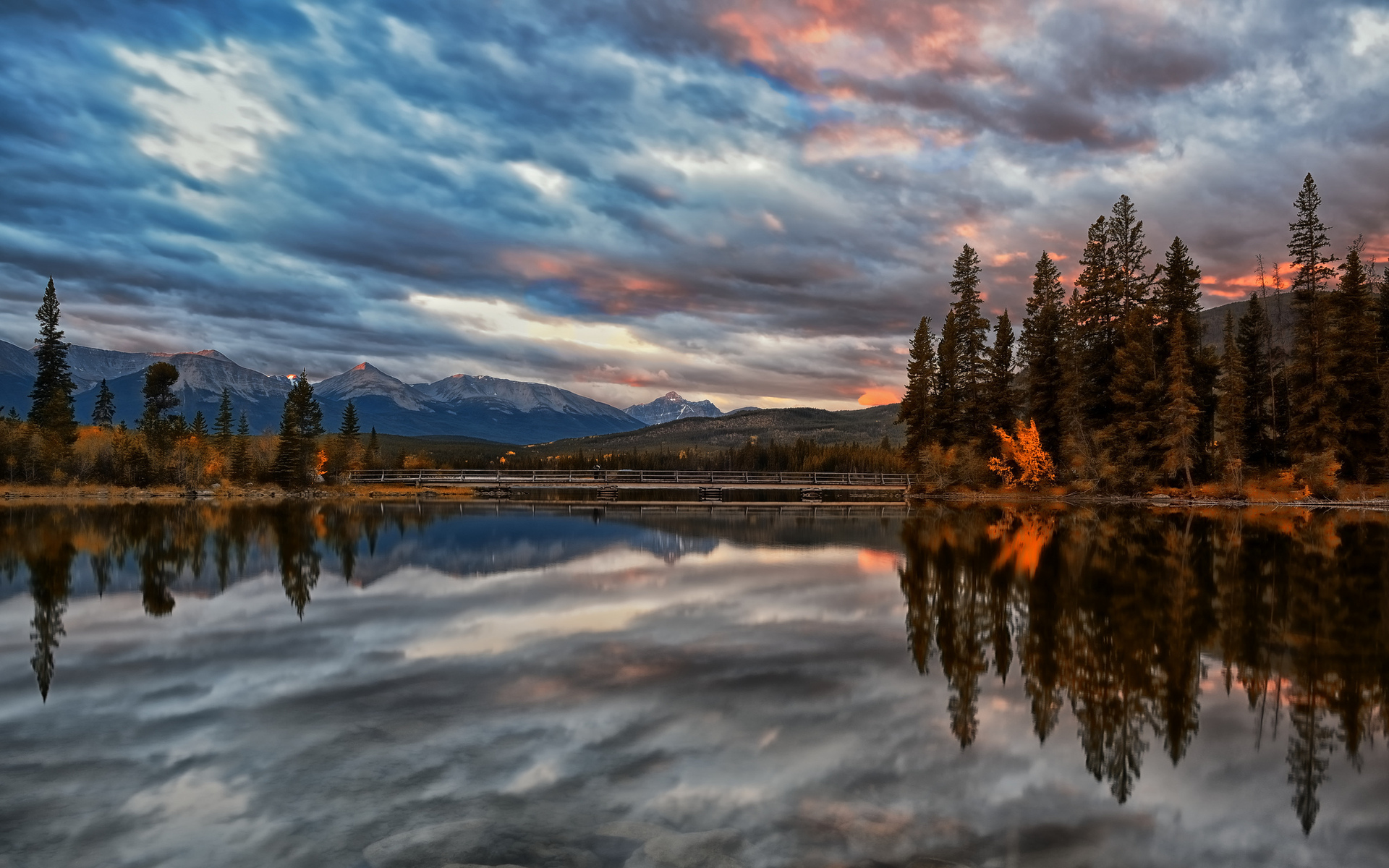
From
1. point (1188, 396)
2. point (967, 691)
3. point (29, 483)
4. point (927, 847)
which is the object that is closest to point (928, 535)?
point (967, 691)

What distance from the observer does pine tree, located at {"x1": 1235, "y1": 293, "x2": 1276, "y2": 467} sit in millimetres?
73625

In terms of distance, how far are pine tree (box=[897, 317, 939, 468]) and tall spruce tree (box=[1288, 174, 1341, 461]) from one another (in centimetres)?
3035

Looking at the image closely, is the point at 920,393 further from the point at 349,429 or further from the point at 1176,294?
the point at 349,429

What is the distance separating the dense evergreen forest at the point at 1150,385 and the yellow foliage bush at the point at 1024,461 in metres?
0.19

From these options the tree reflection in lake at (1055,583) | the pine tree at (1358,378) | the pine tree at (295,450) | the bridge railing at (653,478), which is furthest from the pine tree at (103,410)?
the pine tree at (1358,378)

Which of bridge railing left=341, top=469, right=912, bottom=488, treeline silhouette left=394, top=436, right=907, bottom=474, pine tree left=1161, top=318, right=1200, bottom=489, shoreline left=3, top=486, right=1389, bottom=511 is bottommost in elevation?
shoreline left=3, top=486, right=1389, bottom=511

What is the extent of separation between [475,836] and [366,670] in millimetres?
7882

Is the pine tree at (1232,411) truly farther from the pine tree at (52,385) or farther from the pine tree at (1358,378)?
the pine tree at (52,385)

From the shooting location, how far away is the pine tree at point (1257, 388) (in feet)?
242

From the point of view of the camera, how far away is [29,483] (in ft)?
283

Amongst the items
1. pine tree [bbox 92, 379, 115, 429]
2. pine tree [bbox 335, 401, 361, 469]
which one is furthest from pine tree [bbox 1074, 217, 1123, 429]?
pine tree [bbox 92, 379, 115, 429]

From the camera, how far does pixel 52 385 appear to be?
9569 centimetres

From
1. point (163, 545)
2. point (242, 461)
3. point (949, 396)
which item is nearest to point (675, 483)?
point (949, 396)

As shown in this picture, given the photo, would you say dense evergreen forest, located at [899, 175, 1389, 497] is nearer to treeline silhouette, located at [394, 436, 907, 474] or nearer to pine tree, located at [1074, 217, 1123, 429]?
pine tree, located at [1074, 217, 1123, 429]
